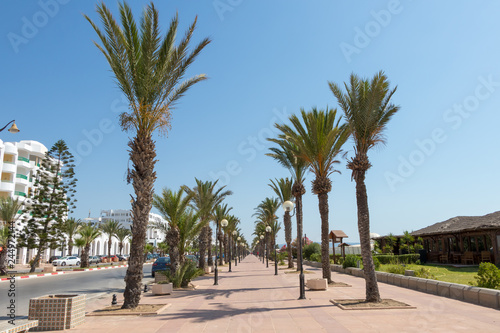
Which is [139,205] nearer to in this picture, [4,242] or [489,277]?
[489,277]

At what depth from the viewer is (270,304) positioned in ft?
39.3

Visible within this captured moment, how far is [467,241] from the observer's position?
92.1ft

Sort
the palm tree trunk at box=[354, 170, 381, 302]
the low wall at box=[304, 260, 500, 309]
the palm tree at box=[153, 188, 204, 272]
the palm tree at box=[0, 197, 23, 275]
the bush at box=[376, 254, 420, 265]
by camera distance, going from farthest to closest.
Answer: the palm tree at box=[0, 197, 23, 275] → the bush at box=[376, 254, 420, 265] → the palm tree at box=[153, 188, 204, 272] → the palm tree trunk at box=[354, 170, 381, 302] → the low wall at box=[304, 260, 500, 309]

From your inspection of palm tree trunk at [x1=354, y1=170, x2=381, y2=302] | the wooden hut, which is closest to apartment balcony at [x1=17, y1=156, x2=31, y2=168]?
the wooden hut

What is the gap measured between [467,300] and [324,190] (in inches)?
346

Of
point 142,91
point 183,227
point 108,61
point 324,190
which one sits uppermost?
point 108,61

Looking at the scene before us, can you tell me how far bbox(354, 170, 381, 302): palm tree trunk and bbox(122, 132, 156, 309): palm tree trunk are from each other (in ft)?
23.2

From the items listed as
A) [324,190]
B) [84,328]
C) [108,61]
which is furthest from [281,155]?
[84,328]

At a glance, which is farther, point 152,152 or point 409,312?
point 152,152

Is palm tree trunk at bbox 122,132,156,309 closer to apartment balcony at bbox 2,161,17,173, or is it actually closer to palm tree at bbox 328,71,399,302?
palm tree at bbox 328,71,399,302

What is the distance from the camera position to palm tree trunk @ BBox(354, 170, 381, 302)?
1142 cm

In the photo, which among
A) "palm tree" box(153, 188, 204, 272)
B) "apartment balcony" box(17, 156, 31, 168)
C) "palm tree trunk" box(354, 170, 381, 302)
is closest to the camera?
"palm tree trunk" box(354, 170, 381, 302)

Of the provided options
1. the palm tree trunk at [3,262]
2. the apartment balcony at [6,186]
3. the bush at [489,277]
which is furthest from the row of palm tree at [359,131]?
the apartment balcony at [6,186]

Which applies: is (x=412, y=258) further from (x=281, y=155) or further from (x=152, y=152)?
(x=152, y=152)
